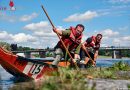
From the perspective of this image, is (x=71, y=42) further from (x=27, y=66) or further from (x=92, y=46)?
(x=92, y=46)

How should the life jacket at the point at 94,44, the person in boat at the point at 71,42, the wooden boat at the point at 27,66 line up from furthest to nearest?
the life jacket at the point at 94,44 → the person in boat at the point at 71,42 → the wooden boat at the point at 27,66

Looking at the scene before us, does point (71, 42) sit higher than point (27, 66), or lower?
higher

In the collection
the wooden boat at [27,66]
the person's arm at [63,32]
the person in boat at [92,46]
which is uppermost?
the person's arm at [63,32]

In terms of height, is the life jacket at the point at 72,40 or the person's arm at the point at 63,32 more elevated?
the person's arm at the point at 63,32

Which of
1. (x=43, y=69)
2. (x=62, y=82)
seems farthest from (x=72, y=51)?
(x=62, y=82)

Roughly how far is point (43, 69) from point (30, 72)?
1.88ft

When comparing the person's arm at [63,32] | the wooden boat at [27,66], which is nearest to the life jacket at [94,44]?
the person's arm at [63,32]

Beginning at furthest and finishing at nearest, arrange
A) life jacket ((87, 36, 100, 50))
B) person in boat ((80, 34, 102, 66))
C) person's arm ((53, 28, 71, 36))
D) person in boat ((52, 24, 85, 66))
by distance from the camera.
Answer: life jacket ((87, 36, 100, 50)), person in boat ((80, 34, 102, 66)), person in boat ((52, 24, 85, 66)), person's arm ((53, 28, 71, 36))

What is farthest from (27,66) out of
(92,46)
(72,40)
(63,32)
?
(92,46)

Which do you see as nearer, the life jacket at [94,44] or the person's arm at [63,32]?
the person's arm at [63,32]

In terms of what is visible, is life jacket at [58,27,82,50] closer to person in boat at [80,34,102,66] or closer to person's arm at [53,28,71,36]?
person's arm at [53,28,71,36]

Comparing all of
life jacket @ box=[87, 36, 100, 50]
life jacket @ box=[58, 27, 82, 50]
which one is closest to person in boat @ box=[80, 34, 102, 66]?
life jacket @ box=[87, 36, 100, 50]

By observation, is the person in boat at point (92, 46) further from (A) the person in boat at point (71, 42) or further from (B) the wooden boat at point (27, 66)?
(B) the wooden boat at point (27, 66)

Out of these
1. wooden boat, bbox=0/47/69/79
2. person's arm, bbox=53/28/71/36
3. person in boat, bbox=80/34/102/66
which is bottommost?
wooden boat, bbox=0/47/69/79
